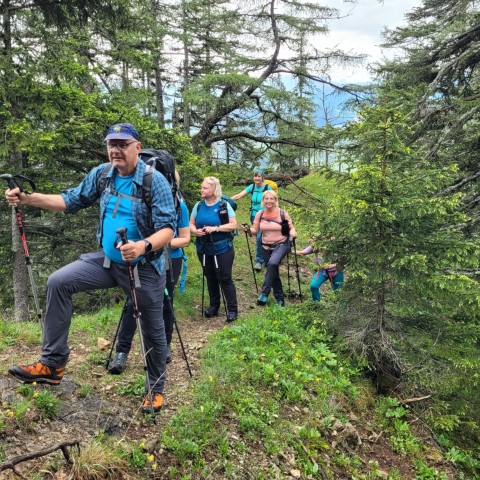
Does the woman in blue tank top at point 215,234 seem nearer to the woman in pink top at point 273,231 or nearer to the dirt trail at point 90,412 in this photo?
the woman in pink top at point 273,231

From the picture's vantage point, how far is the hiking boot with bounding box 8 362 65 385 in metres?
3.71

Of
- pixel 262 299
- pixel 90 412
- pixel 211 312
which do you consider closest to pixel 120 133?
pixel 90 412

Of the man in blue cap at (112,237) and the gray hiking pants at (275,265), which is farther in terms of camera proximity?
the gray hiking pants at (275,265)

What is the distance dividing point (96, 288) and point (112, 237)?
54 cm

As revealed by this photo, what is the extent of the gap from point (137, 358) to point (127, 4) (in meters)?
7.14

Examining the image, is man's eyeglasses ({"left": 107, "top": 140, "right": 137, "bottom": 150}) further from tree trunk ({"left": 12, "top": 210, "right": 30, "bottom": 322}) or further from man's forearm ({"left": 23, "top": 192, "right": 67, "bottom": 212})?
tree trunk ({"left": 12, "top": 210, "right": 30, "bottom": 322})

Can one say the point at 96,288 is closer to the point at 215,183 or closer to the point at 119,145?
the point at 119,145

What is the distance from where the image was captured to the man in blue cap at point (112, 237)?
3609 mm

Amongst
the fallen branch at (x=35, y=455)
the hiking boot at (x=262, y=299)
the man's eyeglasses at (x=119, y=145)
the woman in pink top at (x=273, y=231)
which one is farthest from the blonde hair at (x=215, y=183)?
the fallen branch at (x=35, y=455)

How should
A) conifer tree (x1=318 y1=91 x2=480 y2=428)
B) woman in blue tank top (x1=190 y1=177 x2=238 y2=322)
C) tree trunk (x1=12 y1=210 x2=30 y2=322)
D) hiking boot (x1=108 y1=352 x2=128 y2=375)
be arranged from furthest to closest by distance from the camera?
tree trunk (x1=12 y1=210 x2=30 y2=322), woman in blue tank top (x1=190 y1=177 x2=238 y2=322), conifer tree (x1=318 y1=91 x2=480 y2=428), hiking boot (x1=108 y1=352 x2=128 y2=375)

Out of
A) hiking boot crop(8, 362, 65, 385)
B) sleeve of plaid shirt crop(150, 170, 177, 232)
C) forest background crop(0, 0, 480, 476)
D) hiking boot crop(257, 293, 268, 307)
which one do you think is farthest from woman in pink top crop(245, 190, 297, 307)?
hiking boot crop(8, 362, 65, 385)

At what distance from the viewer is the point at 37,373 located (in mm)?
3768

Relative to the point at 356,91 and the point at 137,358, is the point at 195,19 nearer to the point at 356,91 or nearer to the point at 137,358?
the point at 356,91

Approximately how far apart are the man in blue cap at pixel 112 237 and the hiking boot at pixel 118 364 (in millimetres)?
1099
